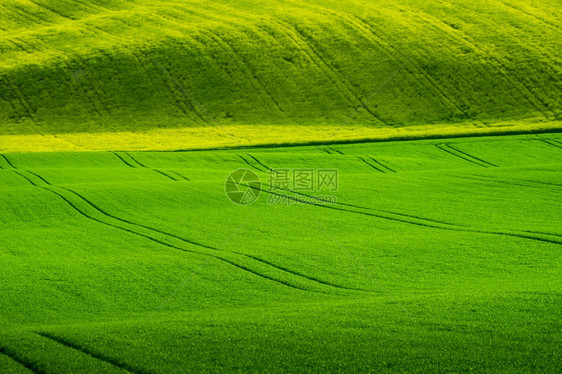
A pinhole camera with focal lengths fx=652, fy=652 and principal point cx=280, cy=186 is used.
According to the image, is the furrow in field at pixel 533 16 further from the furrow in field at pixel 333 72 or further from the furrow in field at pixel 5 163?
the furrow in field at pixel 5 163

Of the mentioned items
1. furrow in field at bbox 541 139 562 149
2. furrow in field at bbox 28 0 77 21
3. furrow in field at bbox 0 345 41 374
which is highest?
furrow in field at bbox 0 345 41 374

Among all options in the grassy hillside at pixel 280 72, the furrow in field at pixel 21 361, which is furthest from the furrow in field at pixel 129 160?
the furrow in field at pixel 21 361

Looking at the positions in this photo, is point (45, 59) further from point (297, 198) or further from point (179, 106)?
point (297, 198)

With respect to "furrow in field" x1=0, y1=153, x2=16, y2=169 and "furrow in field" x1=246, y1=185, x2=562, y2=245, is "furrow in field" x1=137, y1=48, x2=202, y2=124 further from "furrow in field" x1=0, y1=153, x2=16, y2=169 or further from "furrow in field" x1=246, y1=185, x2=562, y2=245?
"furrow in field" x1=246, y1=185, x2=562, y2=245

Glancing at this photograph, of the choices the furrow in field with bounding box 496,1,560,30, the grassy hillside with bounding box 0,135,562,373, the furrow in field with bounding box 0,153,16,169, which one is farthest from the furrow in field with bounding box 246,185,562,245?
the furrow in field with bounding box 496,1,560,30

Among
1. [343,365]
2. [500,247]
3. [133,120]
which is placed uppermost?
[343,365]

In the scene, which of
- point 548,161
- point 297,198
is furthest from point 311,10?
point 297,198

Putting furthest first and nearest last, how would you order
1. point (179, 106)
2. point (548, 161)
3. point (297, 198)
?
point (179, 106)
point (548, 161)
point (297, 198)
